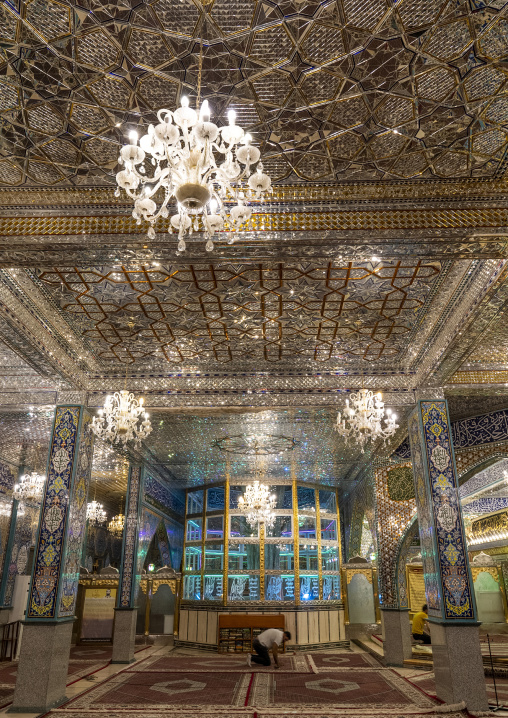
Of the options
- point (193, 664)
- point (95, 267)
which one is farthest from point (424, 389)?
point (193, 664)

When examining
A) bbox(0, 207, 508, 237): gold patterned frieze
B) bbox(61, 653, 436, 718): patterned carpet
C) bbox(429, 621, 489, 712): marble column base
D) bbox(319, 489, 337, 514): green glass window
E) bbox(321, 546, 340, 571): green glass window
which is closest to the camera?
bbox(0, 207, 508, 237): gold patterned frieze

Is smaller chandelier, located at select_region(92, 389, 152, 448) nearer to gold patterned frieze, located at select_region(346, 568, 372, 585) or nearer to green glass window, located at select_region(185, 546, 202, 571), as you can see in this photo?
green glass window, located at select_region(185, 546, 202, 571)

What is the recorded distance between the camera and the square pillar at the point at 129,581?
10.1 m

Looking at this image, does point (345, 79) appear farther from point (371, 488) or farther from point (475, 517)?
point (475, 517)

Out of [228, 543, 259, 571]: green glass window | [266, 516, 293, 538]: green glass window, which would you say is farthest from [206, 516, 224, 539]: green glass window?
[266, 516, 293, 538]: green glass window

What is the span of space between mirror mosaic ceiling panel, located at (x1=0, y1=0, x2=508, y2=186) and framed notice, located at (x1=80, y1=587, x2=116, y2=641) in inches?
499

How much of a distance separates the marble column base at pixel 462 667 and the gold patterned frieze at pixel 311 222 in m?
4.74

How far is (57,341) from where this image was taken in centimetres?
689

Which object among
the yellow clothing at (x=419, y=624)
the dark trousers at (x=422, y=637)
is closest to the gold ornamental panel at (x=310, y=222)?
the dark trousers at (x=422, y=637)

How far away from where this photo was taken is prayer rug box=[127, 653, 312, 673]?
9.38m

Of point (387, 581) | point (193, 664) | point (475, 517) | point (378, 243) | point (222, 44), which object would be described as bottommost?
point (193, 664)

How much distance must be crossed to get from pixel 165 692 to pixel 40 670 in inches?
74.6

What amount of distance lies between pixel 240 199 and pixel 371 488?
366 inches

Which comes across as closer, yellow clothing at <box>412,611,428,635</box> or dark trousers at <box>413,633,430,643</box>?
dark trousers at <box>413,633,430,643</box>
